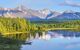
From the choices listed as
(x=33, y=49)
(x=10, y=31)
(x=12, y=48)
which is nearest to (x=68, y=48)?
(x=33, y=49)

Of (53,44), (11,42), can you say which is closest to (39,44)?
(53,44)

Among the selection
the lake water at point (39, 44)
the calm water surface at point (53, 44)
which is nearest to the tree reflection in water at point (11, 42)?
the lake water at point (39, 44)

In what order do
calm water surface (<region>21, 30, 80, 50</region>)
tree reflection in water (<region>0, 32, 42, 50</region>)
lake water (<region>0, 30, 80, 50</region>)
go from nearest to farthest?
1. tree reflection in water (<region>0, 32, 42, 50</region>)
2. lake water (<region>0, 30, 80, 50</region>)
3. calm water surface (<region>21, 30, 80, 50</region>)

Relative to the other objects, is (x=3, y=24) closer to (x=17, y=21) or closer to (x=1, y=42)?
(x=17, y=21)

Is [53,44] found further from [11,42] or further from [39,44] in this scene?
[11,42]

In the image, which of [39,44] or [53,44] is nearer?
[39,44]

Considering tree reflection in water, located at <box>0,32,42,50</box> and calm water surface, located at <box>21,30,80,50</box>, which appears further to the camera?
calm water surface, located at <box>21,30,80,50</box>

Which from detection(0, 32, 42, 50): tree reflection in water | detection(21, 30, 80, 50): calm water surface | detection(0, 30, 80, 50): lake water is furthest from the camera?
detection(21, 30, 80, 50): calm water surface

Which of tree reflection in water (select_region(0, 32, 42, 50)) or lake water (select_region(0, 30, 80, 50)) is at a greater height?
tree reflection in water (select_region(0, 32, 42, 50))

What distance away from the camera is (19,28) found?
87.2m

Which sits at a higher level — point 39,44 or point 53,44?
point 39,44

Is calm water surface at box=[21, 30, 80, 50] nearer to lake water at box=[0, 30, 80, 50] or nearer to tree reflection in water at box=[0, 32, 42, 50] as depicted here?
lake water at box=[0, 30, 80, 50]

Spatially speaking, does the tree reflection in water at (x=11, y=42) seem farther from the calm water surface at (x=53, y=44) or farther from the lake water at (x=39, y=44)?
the calm water surface at (x=53, y=44)

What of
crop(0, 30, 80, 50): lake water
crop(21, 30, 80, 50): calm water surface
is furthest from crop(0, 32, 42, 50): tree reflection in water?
crop(21, 30, 80, 50): calm water surface
